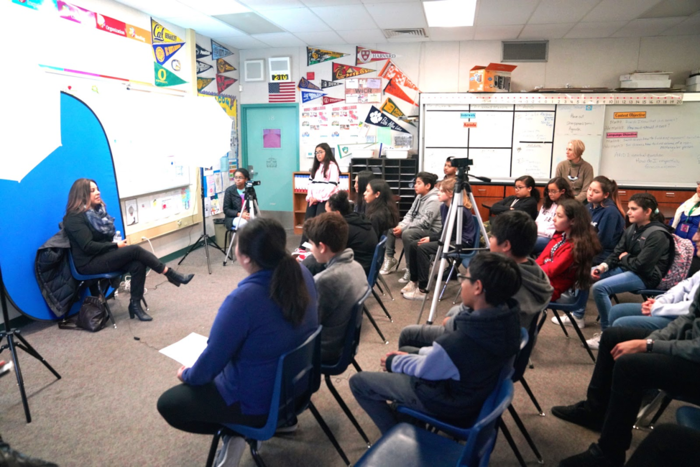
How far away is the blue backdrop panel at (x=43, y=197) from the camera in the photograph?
3.22 metres

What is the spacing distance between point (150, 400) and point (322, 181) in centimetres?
331

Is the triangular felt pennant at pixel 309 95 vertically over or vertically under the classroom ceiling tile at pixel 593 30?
under

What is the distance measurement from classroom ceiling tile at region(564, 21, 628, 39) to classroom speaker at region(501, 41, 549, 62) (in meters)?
0.33

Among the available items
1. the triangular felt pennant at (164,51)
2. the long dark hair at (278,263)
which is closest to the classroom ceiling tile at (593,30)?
the triangular felt pennant at (164,51)

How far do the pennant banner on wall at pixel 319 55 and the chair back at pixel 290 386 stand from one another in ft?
19.6

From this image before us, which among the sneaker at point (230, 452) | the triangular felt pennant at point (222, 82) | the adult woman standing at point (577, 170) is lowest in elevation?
the sneaker at point (230, 452)

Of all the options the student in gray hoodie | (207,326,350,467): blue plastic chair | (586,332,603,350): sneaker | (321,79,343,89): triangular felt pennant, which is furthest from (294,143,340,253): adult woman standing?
(207,326,350,467): blue plastic chair

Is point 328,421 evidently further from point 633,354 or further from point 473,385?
point 633,354

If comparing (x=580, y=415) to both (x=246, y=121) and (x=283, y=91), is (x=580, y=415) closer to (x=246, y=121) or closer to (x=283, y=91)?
(x=283, y=91)

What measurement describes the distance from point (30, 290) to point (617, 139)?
699 centimetres

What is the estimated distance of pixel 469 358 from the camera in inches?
60.1

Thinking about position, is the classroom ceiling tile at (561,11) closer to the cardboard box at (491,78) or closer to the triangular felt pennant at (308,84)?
the cardboard box at (491,78)

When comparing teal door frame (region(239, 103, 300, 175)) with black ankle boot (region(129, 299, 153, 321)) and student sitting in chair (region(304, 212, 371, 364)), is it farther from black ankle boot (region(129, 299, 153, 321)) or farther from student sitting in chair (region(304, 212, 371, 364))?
student sitting in chair (region(304, 212, 371, 364))

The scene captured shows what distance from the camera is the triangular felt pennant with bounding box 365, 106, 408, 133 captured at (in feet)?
22.7
